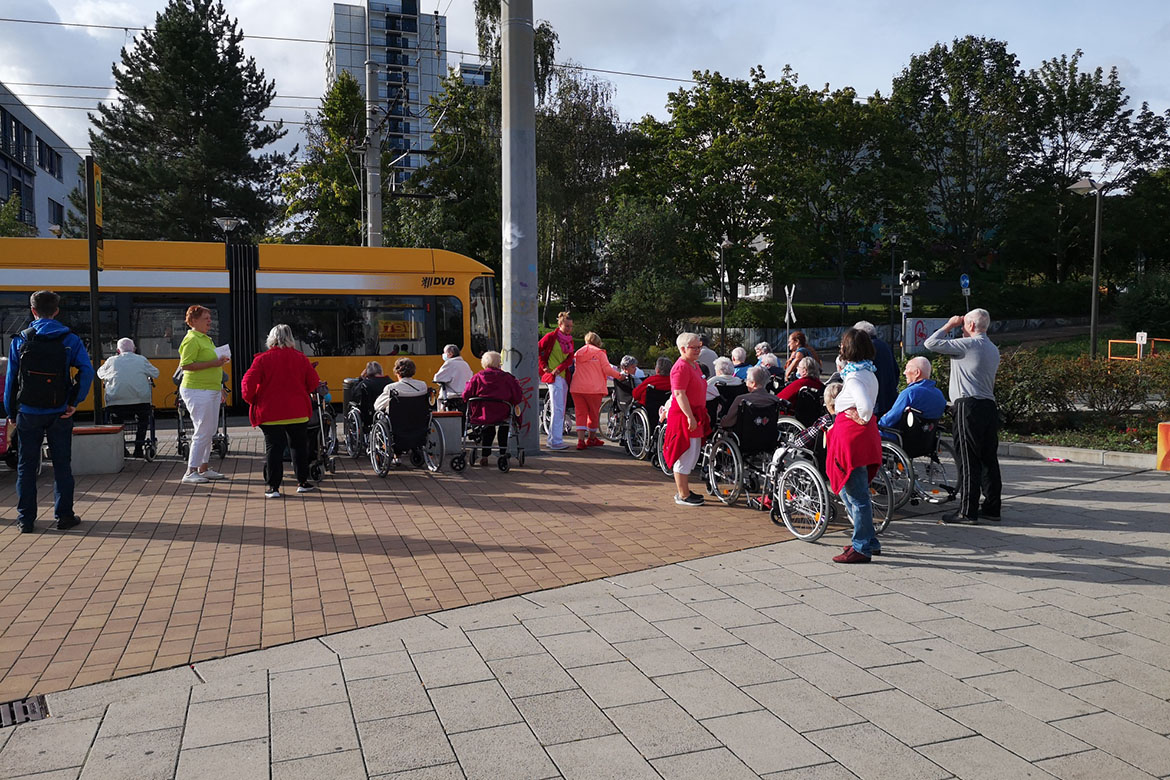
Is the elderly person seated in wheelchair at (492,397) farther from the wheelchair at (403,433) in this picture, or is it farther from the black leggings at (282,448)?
the black leggings at (282,448)

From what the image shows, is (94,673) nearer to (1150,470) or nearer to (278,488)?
(278,488)

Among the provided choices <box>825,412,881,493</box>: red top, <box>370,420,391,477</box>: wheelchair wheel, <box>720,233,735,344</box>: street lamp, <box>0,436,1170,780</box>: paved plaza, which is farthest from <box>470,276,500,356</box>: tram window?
<box>720,233,735,344</box>: street lamp

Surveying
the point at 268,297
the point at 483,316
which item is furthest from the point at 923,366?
the point at 268,297

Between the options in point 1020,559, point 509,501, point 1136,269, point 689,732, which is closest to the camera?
point 689,732

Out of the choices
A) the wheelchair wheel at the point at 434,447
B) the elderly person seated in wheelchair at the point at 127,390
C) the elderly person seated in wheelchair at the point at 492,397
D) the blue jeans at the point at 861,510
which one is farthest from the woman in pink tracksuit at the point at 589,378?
the blue jeans at the point at 861,510

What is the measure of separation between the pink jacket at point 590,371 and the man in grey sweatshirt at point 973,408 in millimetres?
5087

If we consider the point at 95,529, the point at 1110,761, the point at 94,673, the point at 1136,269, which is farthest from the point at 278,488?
the point at 1136,269

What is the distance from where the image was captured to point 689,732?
12.3 ft

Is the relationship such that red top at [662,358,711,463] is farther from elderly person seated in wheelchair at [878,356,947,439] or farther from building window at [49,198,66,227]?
building window at [49,198,66,227]

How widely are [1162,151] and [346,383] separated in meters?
56.5

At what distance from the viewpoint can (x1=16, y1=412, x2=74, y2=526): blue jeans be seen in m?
7.39

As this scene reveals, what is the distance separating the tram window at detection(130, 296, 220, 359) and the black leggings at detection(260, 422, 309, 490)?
854 centimetres

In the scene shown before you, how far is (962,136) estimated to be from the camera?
1895 inches

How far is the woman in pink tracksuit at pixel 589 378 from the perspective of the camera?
39.0 ft
